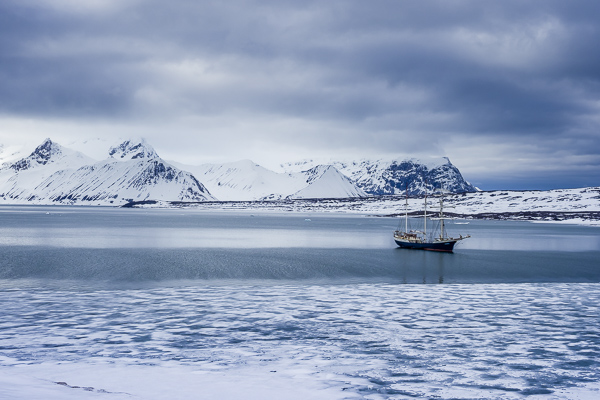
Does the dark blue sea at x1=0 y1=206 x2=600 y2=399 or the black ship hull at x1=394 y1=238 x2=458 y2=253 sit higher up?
the dark blue sea at x1=0 y1=206 x2=600 y2=399

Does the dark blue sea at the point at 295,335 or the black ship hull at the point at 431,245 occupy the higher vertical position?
the dark blue sea at the point at 295,335

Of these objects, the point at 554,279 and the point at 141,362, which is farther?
the point at 554,279

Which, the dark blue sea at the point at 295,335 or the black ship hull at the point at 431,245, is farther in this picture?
the black ship hull at the point at 431,245

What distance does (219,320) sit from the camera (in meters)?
20.7

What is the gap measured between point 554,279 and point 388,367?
27.5 m

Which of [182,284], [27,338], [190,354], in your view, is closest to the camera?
[190,354]

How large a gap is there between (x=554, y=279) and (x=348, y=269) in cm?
1514

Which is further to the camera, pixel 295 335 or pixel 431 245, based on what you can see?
pixel 431 245

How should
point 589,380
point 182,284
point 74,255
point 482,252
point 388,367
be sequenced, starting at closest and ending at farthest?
point 589,380 < point 388,367 < point 182,284 < point 74,255 < point 482,252

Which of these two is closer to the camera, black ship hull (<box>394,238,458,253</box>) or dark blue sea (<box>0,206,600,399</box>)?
dark blue sea (<box>0,206,600,399</box>)

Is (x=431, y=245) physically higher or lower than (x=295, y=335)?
lower

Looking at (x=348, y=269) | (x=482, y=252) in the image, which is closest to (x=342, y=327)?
(x=348, y=269)

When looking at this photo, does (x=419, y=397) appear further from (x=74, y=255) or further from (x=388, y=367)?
(x=74, y=255)

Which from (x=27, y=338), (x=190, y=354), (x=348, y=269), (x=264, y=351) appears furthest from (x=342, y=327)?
(x=348, y=269)
